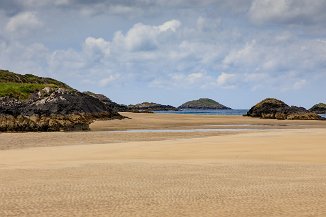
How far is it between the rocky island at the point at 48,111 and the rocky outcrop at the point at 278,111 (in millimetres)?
41919

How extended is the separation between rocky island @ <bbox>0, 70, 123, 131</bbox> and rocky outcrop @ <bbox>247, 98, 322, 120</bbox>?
41919mm

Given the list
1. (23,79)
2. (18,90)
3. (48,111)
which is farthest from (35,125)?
(23,79)

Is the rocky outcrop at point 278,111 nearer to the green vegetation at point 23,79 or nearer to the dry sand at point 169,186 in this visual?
the green vegetation at point 23,79

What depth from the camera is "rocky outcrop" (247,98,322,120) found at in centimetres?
10616

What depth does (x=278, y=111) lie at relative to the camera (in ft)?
387

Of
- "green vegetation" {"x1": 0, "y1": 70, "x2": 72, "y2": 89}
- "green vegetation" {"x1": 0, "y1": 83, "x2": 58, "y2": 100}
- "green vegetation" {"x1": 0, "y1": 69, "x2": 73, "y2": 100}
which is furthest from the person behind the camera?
"green vegetation" {"x1": 0, "y1": 70, "x2": 72, "y2": 89}

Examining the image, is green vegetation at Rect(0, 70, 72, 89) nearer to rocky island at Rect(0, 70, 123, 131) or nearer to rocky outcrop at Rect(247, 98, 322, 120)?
rocky island at Rect(0, 70, 123, 131)

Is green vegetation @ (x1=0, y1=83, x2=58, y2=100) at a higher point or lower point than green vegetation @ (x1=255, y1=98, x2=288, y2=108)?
higher

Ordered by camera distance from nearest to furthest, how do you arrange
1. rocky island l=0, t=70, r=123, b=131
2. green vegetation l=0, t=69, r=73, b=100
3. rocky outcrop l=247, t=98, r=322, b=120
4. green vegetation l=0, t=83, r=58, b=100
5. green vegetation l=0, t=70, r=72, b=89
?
rocky island l=0, t=70, r=123, b=131 → rocky outcrop l=247, t=98, r=322, b=120 → green vegetation l=0, t=83, r=58, b=100 → green vegetation l=0, t=69, r=73, b=100 → green vegetation l=0, t=70, r=72, b=89

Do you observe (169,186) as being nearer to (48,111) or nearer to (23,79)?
(48,111)

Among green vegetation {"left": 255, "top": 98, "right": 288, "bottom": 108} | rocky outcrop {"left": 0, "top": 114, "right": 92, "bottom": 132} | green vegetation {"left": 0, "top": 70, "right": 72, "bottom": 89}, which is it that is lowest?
rocky outcrop {"left": 0, "top": 114, "right": 92, "bottom": 132}

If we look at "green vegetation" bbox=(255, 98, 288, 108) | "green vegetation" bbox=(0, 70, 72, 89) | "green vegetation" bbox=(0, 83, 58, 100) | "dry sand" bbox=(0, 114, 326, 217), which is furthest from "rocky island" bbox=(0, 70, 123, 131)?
"green vegetation" bbox=(255, 98, 288, 108)

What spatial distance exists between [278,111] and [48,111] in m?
64.5

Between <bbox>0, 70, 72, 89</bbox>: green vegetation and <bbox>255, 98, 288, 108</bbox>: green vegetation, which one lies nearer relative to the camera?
<bbox>255, 98, 288, 108</bbox>: green vegetation
